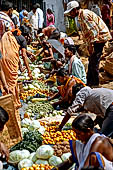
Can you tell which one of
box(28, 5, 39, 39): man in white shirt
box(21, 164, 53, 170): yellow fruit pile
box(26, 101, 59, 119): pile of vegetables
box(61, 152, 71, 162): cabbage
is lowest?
box(26, 101, 59, 119): pile of vegetables

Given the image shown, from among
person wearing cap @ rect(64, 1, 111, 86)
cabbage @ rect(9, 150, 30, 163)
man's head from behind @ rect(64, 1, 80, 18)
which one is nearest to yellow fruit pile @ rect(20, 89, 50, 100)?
person wearing cap @ rect(64, 1, 111, 86)

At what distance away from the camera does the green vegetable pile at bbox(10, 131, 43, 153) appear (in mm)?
4449

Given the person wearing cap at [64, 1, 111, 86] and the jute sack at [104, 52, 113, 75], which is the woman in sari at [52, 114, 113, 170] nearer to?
the person wearing cap at [64, 1, 111, 86]

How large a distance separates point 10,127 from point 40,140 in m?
0.67

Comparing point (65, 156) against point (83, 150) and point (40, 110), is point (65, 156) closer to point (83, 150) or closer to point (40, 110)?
point (83, 150)

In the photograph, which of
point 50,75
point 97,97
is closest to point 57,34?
point 50,75

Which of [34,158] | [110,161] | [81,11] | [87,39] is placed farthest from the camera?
[87,39]

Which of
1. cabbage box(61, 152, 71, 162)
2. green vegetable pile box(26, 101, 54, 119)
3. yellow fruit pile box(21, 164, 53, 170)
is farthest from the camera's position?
green vegetable pile box(26, 101, 54, 119)

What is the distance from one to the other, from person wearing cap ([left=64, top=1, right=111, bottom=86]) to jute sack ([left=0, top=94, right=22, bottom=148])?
3168 millimetres

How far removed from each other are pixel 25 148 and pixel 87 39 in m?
3.88

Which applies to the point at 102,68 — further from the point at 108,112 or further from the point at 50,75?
the point at 108,112

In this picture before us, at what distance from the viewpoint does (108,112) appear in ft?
13.8

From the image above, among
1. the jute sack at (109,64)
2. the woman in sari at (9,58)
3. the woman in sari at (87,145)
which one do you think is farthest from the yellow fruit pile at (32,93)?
the woman in sari at (87,145)

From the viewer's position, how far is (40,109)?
22.1 feet
